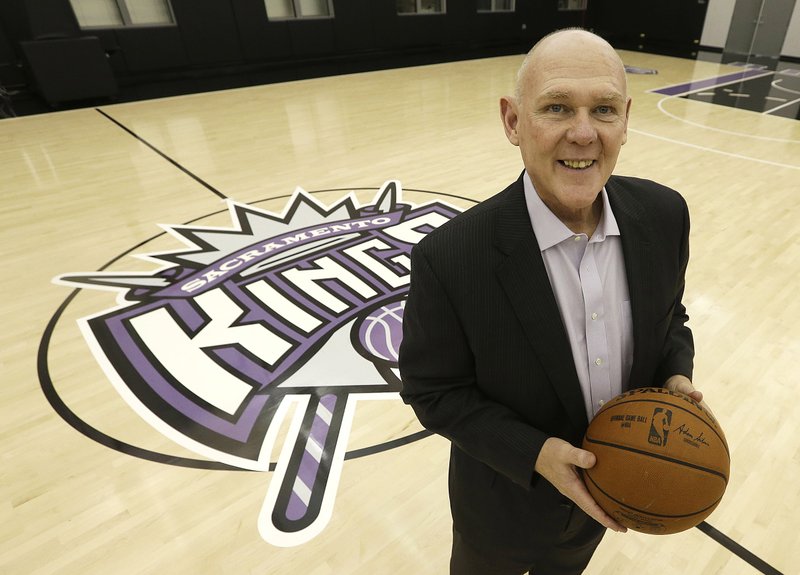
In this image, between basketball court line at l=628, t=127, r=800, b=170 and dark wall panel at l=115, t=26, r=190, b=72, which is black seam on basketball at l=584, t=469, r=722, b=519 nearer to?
basketball court line at l=628, t=127, r=800, b=170

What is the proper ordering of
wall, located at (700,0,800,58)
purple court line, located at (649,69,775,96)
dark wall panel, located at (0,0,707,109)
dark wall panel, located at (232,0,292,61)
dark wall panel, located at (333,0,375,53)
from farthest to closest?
wall, located at (700,0,800,58) → dark wall panel, located at (333,0,375,53) → dark wall panel, located at (232,0,292,61) → dark wall panel, located at (0,0,707,109) → purple court line, located at (649,69,775,96)

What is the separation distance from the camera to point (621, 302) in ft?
3.45

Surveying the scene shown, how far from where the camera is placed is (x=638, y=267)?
104 centimetres

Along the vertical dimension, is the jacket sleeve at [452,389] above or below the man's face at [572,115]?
below

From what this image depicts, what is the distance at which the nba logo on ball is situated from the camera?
0.99 meters

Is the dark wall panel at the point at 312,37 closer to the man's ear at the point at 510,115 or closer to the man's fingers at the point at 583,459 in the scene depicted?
the man's ear at the point at 510,115

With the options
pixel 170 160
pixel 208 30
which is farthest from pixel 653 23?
pixel 170 160

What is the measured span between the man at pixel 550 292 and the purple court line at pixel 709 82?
9.81 meters

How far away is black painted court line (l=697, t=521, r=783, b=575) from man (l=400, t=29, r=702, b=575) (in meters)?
1.17

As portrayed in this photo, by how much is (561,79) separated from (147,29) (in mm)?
11928

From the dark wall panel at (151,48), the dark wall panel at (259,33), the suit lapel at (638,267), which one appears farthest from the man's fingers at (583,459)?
the dark wall panel at (259,33)

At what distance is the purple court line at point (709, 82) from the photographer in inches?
Answer: 364

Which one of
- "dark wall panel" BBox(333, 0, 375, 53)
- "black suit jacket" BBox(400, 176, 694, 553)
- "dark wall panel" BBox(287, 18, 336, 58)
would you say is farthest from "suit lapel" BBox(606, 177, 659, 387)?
"dark wall panel" BBox(333, 0, 375, 53)
